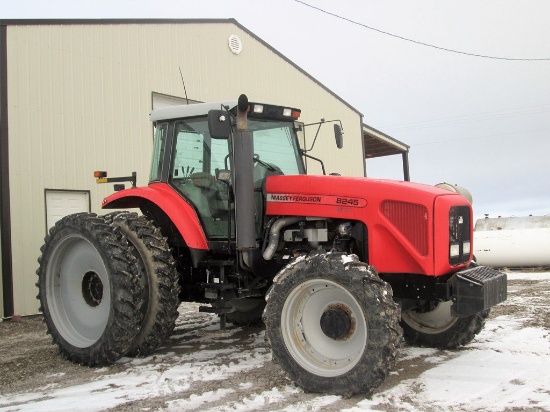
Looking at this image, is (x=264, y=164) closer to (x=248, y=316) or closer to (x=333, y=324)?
(x=333, y=324)

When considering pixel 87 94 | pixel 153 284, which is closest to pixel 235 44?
pixel 87 94

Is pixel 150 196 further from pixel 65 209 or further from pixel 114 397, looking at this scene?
pixel 65 209

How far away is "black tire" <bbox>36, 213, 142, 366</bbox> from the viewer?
5113 millimetres

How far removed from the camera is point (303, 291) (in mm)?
4352

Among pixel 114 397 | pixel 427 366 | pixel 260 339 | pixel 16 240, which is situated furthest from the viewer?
pixel 16 240

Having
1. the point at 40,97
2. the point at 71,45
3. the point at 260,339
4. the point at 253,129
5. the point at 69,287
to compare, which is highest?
the point at 71,45

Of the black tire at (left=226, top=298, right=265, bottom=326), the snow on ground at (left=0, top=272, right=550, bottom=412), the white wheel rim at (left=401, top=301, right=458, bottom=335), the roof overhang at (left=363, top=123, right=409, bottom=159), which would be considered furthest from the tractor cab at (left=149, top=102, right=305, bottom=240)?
the roof overhang at (left=363, top=123, right=409, bottom=159)

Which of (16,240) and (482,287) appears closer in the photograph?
(482,287)

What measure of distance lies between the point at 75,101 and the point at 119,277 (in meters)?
5.56

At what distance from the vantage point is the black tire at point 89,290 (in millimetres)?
5113

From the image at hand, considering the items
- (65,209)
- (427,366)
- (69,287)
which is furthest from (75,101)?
(427,366)

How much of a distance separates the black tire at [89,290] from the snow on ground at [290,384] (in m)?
0.31

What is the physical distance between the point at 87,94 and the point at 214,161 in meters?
5.38

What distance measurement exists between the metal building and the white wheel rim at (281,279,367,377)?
3.65 m
